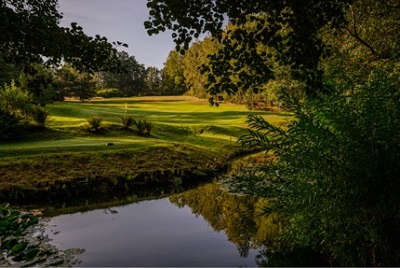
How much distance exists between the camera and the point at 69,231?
38.8 feet

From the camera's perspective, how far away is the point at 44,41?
650cm

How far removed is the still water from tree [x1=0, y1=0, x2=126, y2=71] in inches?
194

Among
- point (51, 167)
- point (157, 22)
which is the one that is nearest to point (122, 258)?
point (157, 22)

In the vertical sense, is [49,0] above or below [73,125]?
above

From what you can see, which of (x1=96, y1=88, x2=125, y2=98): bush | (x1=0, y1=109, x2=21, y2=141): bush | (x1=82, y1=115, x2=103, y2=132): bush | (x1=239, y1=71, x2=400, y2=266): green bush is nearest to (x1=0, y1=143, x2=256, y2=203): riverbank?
(x1=0, y1=109, x2=21, y2=141): bush

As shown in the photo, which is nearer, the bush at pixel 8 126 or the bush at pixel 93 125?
the bush at pixel 8 126

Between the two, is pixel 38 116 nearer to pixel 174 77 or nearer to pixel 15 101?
pixel 15 101

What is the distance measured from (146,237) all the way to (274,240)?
12.6 feet

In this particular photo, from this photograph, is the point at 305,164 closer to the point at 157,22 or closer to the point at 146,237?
the point at 157,22

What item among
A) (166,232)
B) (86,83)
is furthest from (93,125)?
(86,83)

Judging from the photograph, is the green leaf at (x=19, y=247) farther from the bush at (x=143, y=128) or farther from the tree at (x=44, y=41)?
the bush at (x=143, y=128)

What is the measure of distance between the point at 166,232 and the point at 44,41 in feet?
24.2

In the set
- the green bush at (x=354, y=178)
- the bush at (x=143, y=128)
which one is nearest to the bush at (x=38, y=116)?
the bush at (x=143, y=128)

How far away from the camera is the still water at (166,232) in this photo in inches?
378
